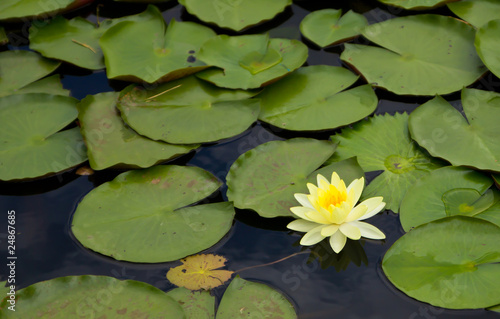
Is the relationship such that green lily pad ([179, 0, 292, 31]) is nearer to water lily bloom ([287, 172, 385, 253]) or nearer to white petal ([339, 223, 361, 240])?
water lily bloom ([287, 172, 385, 253])

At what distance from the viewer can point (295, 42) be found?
3.11 m

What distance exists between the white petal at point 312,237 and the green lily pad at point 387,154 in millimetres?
337

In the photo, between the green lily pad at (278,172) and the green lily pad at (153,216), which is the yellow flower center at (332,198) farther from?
the green lily pad at (153,216)

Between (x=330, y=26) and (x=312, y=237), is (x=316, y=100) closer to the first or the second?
(x=330, y=26)

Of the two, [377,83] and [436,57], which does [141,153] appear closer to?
[377,83]

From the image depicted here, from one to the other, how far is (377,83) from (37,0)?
2.44m

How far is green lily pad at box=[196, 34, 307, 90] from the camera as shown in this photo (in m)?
2.88

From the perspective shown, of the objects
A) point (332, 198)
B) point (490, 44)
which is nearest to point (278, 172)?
point (332, 198)

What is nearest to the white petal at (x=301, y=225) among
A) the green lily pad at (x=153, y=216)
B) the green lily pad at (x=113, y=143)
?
Answer: the green lily pad at (x=153, y=216)

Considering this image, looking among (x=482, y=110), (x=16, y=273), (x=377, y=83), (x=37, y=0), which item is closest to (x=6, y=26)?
(x=37, y=0)

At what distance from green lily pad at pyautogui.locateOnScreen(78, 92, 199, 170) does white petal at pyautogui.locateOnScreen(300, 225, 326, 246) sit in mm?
839

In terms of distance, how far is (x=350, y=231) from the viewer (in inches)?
85.2

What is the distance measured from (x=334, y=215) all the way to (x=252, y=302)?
0.53m

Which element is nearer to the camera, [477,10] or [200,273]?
[200,273]
